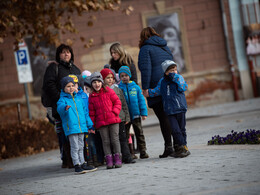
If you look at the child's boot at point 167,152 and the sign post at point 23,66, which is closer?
the child's boot at point 167,152

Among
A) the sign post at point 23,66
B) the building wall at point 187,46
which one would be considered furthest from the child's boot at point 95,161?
the building wall at point 187,46

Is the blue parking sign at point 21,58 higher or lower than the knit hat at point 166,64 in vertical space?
higher

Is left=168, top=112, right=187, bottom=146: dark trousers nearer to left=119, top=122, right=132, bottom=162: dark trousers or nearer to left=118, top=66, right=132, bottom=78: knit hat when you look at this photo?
left=119, top=122, right=132, bottom=162: dark trousers

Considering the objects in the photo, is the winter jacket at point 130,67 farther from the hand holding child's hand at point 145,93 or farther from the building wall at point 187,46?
the building wall at point 187,46

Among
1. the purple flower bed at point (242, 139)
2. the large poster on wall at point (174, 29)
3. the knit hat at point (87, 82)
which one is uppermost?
the large poster on wall at point (174, 29)

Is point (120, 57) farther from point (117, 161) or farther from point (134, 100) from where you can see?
point (117, 161)

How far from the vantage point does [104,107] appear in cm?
788

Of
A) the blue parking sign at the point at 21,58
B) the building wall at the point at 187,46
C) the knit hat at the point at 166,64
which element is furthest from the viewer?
the building wall at the point at 187,46

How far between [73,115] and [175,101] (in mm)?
1503

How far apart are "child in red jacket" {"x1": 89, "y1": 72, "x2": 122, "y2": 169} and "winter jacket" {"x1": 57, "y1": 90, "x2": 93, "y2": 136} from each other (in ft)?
0.54

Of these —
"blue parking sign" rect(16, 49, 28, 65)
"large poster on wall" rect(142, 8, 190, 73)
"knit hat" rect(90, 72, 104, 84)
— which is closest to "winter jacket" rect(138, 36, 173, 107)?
"knit hat" rect(90, 72, 104, 84)

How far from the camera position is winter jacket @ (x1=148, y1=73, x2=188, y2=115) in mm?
7836

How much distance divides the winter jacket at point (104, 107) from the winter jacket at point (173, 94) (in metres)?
0.70

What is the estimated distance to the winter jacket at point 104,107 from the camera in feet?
25.8
